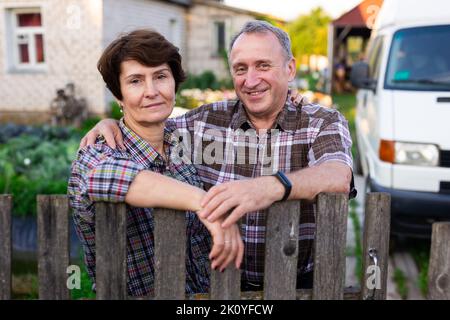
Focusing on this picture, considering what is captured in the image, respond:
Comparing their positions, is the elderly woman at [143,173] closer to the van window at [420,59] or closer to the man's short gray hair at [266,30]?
the man's short gray hair at [266,30]

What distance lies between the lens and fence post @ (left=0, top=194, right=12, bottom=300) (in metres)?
1.58

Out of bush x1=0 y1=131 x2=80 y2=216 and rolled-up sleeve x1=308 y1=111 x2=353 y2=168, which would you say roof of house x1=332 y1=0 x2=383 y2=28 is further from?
rolled-up sleeve x1=308 y1=111 x2=353 y2=168

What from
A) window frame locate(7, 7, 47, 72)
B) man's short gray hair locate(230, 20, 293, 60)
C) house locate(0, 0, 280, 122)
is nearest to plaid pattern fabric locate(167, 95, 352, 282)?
man's short gray hair locate(230, 20, 293, 60)

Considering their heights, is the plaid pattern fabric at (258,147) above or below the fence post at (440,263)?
above

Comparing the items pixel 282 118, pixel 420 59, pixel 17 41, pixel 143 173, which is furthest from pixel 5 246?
pixel 17 41

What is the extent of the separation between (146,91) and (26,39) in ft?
41.6

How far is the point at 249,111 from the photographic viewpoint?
224 cm

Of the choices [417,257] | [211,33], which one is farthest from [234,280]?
[211,33]

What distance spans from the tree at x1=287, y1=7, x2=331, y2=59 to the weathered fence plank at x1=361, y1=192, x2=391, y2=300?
1134 inches

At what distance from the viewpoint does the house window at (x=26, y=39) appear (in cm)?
1300

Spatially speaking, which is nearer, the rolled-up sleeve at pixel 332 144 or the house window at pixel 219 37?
the rolled-up sleeve at pixel 332 144

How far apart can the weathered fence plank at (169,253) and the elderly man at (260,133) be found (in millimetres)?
471

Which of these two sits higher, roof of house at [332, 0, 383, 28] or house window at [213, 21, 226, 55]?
roof of house at [332, 0, 383, 28]

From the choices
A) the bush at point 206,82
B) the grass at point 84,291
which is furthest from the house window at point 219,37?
the grass at point 84,291
